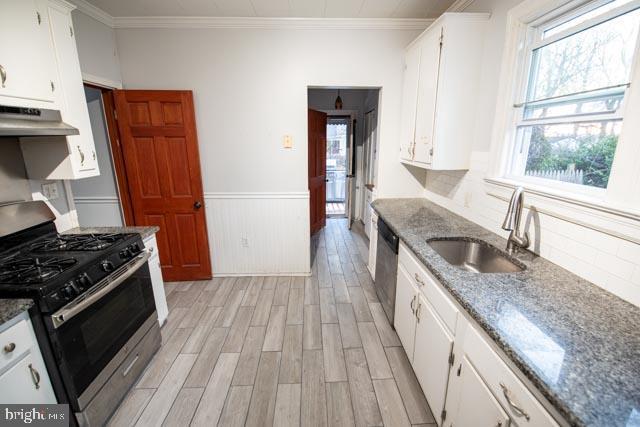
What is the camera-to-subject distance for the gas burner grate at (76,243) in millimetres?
1686

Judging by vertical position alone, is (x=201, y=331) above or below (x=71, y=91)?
below

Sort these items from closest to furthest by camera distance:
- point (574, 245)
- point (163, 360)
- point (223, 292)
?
1. point (574, 245)
2. point (163, 360)
3. point (223, 292)

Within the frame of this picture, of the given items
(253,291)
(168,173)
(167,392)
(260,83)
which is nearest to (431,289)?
(167,392)

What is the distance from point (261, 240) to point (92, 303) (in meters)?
1.92

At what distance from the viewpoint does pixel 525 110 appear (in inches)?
70.4

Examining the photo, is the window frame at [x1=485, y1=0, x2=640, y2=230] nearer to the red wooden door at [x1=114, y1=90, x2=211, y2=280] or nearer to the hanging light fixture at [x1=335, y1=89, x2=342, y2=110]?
the red wooden door at [x1=114, y1=90, x2=211, y2=280]

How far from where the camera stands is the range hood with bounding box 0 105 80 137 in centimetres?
133

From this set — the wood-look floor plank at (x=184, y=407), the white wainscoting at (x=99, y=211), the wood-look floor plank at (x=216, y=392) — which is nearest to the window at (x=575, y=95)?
the wood-look floor plank at (x=216, y=392)

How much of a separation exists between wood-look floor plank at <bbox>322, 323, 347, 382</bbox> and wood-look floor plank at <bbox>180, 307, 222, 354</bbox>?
104 cm

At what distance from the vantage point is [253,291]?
3041 mm

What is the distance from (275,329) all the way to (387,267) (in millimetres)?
1155

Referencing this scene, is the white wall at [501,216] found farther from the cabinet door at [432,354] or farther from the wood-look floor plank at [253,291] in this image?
the wood-look floor plank at [253,291]

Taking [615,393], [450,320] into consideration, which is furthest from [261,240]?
[615,393]

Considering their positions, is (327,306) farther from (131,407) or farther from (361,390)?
(131,407)
